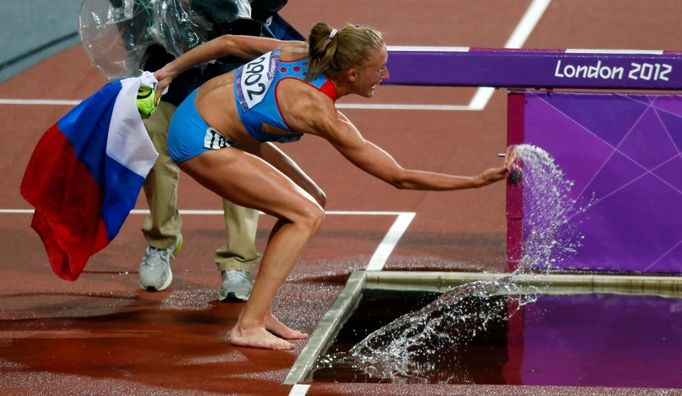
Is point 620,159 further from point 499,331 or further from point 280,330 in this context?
point 280,330

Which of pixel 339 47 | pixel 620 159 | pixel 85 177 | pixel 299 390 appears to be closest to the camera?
pixel 299 390

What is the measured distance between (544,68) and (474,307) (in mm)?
1393

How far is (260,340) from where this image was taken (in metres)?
6.99

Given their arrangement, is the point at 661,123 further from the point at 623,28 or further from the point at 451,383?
the point at 623,28

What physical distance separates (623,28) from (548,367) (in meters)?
8.78

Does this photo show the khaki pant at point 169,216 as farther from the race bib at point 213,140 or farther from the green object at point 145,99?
the race bib at point 213,140

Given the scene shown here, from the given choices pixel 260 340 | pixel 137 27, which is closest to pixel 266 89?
pixel 260 340

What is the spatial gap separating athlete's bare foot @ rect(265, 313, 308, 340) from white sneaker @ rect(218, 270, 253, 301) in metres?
0.73

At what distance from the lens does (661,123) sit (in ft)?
26.9

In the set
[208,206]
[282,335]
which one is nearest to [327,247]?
[208,206]

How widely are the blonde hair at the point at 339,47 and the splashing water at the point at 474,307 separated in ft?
3.00

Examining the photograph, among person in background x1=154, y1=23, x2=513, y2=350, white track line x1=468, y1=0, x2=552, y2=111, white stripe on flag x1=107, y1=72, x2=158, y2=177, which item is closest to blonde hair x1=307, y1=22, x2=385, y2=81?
person in background x1=154, y1=23, x2=513, y2=350

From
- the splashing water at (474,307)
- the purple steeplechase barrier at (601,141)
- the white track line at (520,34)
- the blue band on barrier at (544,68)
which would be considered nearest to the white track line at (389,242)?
the splashing water at (474,307)

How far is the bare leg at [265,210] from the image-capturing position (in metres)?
6.91
